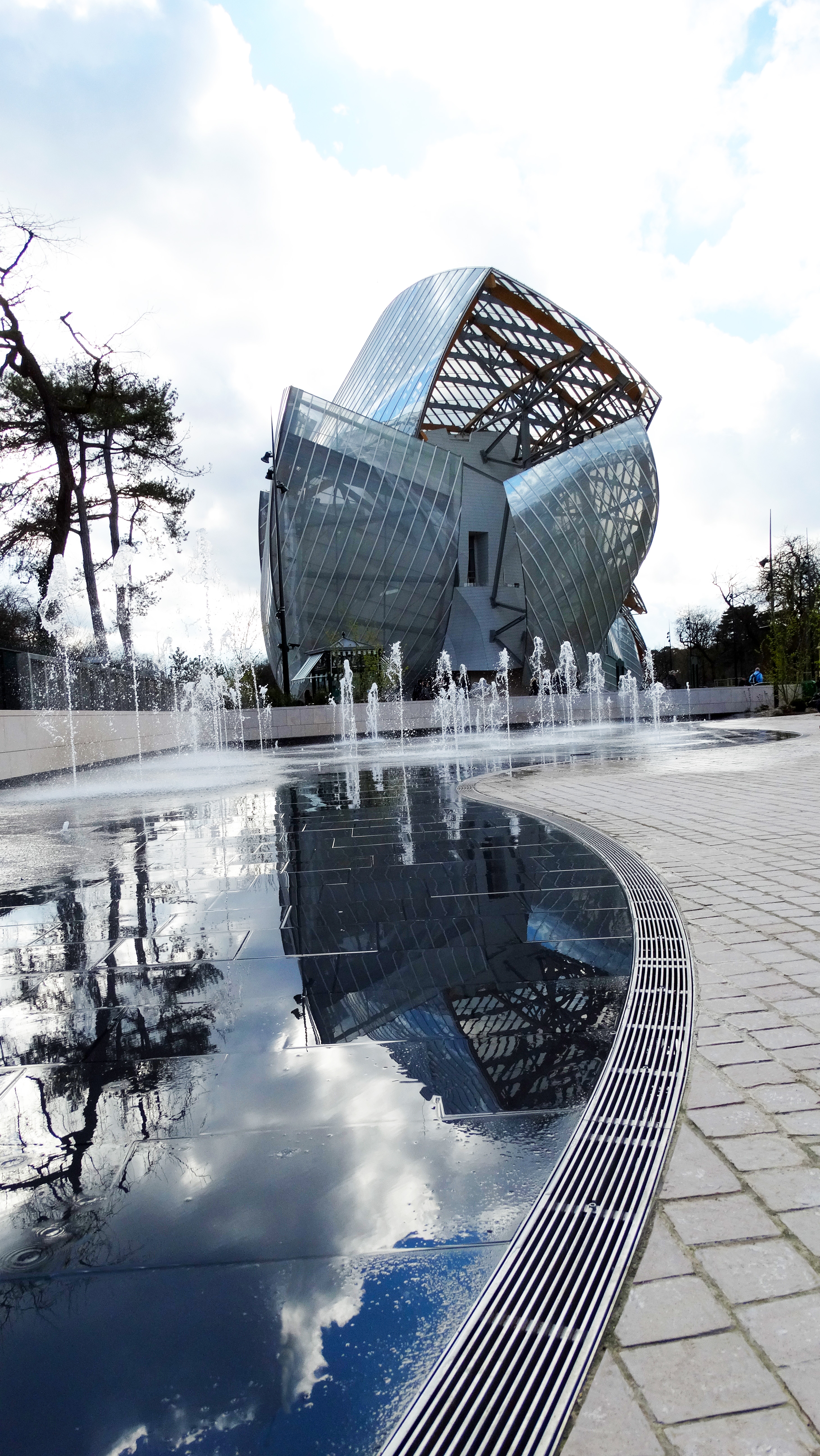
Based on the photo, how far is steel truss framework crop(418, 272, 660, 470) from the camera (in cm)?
4678

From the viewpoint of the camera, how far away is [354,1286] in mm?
1808

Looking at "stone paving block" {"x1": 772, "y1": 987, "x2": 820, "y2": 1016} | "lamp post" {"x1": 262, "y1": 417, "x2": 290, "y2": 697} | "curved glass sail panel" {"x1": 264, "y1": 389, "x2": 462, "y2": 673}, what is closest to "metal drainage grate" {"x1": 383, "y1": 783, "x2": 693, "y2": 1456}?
"stone paving block" {"x1": 772, "y1": 987, "x2": 820, "y2": 1016}

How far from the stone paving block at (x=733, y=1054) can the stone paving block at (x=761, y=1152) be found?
1.55 feet

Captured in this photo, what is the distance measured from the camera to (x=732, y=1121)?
2479 mm

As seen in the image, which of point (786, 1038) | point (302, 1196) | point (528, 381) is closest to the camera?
point (302, 1196)

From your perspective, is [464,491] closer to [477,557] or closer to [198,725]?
[477,557]

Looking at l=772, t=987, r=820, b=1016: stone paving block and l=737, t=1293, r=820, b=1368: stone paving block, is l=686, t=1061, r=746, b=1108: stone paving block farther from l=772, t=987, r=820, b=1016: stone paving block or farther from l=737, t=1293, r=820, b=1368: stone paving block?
l=737, t=1293, r=820, b=1368: stone paving block

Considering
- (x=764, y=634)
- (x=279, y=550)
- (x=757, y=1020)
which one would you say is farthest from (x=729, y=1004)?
(x=764, y=634)

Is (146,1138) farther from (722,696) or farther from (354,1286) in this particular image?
(722,696)

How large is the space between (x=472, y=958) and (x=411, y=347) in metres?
48.7

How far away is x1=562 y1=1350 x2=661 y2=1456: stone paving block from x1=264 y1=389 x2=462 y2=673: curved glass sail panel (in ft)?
128

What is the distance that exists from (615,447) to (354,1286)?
48.8 meters

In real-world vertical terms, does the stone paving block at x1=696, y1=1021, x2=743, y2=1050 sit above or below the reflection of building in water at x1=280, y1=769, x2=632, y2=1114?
below

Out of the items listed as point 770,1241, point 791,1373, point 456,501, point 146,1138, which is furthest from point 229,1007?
point 456,501
